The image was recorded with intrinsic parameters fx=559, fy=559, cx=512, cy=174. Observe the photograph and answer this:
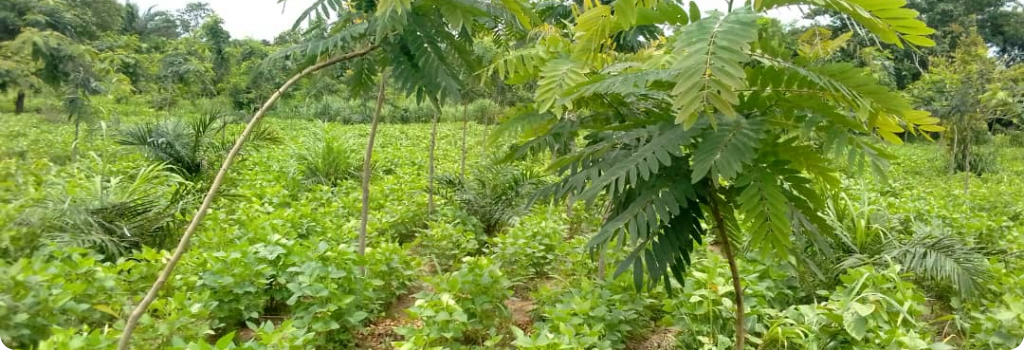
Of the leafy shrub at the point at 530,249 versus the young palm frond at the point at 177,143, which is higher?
the young palm frond at the point at 177,143

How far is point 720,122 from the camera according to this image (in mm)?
1499

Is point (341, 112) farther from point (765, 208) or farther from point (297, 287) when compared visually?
point (765, 208)

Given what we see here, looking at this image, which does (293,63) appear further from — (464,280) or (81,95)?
(81,95)

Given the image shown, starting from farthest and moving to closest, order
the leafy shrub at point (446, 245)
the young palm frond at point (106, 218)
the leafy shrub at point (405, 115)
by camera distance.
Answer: the leafy shrub at point (405, 115), the leafy shrub at point (446, 245), the young palm frond at point (106, 218)

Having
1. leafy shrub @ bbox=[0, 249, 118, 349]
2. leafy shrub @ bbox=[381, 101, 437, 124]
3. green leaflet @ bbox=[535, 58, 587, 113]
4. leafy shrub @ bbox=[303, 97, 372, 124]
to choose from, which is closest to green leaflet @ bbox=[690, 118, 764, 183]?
green leaflet @ bbox=[535, 58, 587, 113]

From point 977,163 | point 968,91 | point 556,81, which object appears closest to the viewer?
point 556,81

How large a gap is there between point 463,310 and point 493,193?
2.52 metres

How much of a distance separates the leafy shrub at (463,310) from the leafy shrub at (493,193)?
170 centimetres

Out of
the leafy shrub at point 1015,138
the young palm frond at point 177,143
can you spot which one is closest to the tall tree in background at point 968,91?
the leafy shrub at point 1015,138

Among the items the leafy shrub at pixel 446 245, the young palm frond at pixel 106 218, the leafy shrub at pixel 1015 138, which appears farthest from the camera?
the leafy shrub at pixel 1015 138

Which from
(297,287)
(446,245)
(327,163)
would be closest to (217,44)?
(327,163)

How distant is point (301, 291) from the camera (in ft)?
8.29

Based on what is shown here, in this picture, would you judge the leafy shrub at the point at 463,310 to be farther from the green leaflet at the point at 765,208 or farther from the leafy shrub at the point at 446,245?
the green leaflet at the point at 765,208

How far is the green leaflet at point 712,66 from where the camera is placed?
119cm
